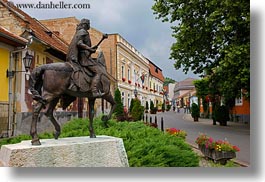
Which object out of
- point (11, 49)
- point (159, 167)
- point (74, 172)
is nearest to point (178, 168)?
point (159, 167)

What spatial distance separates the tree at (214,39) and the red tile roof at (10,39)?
389cm

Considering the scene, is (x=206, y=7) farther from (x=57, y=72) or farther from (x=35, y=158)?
(x=35, y=158)

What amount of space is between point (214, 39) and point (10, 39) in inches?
212

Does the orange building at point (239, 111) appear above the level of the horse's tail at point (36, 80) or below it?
below

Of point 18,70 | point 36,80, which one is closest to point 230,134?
point 18,70

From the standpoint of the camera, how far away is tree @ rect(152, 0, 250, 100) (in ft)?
23.1

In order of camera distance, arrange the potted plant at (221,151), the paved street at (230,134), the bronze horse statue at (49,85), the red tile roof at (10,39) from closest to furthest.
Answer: the bronze horse statue at (49,85), the potted plant at (221,151), the paved street at (230,134), the red tile roof at (10,39)

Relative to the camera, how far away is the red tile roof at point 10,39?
21.1ft

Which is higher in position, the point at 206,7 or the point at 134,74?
the point at 206,7

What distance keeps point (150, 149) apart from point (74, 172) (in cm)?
125

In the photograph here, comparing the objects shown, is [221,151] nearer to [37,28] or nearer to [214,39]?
[214,39]

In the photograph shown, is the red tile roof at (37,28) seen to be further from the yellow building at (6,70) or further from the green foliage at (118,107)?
the green foliage at (118,107)

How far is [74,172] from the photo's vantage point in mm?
3754

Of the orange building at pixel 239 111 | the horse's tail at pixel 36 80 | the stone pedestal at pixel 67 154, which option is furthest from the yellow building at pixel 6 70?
the orange building at pixel 239 111
